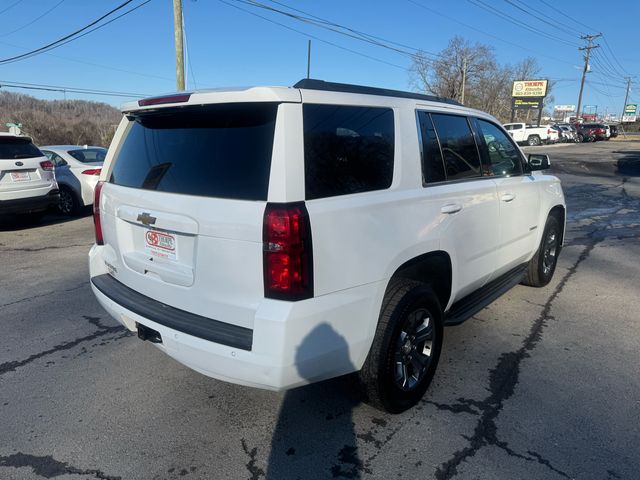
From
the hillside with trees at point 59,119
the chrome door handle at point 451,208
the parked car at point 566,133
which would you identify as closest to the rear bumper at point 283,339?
the chrome door handle at point 451,208

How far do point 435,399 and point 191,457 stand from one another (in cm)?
159

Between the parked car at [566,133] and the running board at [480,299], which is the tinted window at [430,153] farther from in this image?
the parked car at [566,133]

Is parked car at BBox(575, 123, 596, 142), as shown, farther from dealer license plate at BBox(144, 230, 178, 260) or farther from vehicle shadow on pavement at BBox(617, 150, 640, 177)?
dealer license plate at BBox(144, 230, 178, 260)

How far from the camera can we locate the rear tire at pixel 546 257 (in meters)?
5.11

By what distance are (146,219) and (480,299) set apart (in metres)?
2.59

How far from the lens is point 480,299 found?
3.79m

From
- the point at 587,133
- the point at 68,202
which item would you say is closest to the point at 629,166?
the point at 68,202

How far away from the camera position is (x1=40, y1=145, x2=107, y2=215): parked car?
9945 mm

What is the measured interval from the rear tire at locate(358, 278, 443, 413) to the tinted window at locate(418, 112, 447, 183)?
29.4 inches

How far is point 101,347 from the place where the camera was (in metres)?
3.90

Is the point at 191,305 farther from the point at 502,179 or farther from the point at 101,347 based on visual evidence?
the point at 502,179

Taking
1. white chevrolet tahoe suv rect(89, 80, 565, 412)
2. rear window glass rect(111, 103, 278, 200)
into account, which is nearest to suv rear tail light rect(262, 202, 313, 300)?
white chevrolet tahoe suv rect(89, 80, 565, 412)

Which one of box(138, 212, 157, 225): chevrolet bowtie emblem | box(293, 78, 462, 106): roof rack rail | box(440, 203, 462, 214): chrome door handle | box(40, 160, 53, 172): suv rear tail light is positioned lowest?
box(40, 160, 53, 172): suv rear tail light

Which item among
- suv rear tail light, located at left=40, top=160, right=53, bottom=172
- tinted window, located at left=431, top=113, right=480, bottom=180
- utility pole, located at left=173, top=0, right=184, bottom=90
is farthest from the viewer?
utility pole, located at left=173, top=0, right=184, bottom=90
